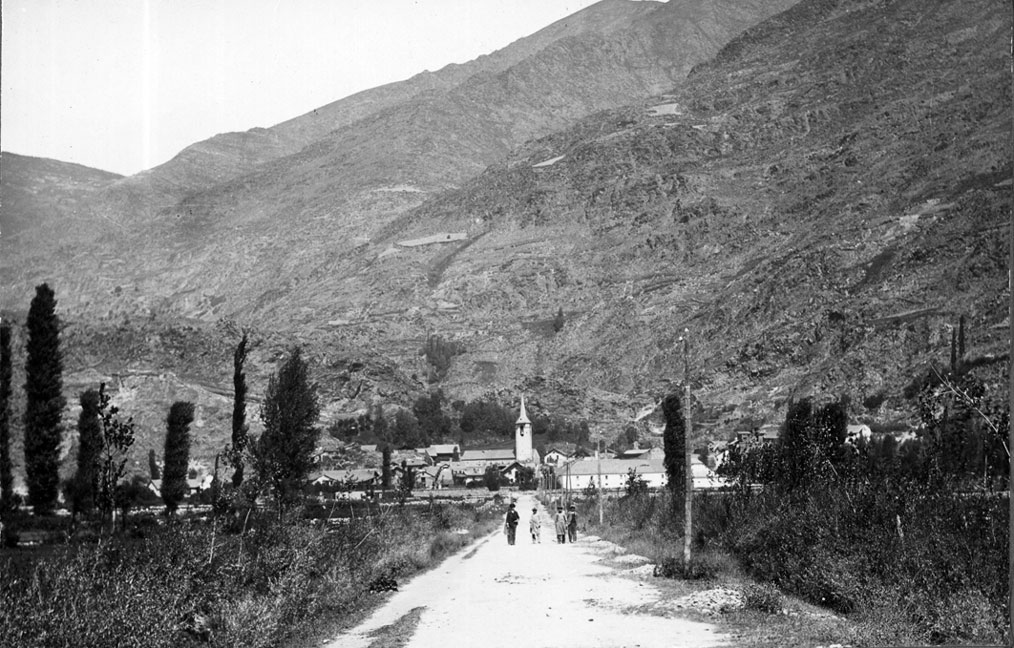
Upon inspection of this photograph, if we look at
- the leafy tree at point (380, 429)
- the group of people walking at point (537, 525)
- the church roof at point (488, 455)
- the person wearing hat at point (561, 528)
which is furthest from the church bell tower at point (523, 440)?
the person wearing hat at point (561, 528)

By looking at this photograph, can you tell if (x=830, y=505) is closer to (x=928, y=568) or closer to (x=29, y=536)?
(x=928, y=568)

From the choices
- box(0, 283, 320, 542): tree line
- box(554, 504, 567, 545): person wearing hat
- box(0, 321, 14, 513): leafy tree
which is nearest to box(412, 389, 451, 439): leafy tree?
box(0, 283, 320, 542): tree line

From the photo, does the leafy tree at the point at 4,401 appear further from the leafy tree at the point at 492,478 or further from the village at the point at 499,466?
the leafy tree at the point at 492,478

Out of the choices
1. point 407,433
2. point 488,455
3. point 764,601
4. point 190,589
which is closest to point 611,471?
point 488,455

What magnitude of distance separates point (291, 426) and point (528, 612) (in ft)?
82.9

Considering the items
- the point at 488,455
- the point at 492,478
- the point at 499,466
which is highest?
the point at 488,455

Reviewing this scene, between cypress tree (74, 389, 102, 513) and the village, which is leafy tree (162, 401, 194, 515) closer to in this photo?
cypress tree (74, 389, 102, 513)

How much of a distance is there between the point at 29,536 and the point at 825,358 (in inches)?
5340

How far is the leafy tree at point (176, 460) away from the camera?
184ft

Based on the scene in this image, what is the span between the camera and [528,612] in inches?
687

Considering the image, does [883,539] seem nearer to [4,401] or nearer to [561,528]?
[561,528]

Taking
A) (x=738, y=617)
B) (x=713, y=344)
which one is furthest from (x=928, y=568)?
(x=713, y=344)

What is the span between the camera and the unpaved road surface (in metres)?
14.3

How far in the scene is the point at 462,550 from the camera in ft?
127
